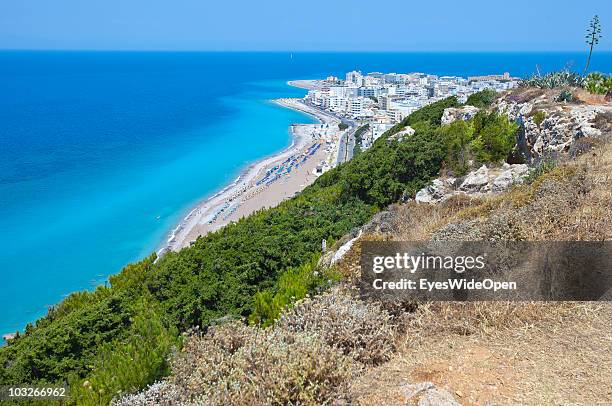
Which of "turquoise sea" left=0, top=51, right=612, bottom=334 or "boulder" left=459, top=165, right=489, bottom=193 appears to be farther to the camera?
"turquoise sea" left=0, top=51, right=612, bottom=334

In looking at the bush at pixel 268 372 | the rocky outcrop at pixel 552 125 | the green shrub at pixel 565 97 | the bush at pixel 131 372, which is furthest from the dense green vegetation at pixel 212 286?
the green shrub at pixel 565 97

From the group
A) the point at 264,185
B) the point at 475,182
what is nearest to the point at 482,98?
the point at 475,182

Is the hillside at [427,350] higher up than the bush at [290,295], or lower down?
higher up

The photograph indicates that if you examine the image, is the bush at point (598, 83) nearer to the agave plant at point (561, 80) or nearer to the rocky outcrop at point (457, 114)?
the agave plant at point (561, 80)

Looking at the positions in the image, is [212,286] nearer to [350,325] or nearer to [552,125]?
[350,325]

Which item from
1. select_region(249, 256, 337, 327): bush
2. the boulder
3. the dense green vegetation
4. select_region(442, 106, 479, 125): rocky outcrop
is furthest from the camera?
select_region(442, 106, 479, 125): rocky outcrop

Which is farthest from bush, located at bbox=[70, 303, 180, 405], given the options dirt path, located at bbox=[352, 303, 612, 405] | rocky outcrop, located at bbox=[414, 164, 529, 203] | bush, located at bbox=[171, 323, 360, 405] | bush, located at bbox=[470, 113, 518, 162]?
bush, located at bbox=[470, 113, 518, 162]

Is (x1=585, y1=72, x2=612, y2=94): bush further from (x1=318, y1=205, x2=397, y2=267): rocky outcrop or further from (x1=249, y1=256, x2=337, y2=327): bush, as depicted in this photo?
(x1=249, y1=256, x2=337, y2=327): bush
